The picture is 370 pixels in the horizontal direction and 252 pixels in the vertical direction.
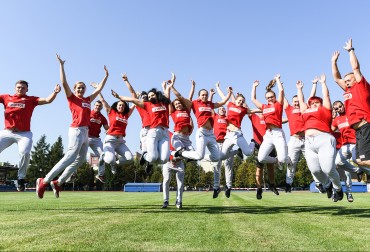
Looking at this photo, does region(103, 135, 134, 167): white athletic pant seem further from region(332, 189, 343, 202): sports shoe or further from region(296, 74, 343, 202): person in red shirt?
region(332, 189, 343, 202): sports shoe

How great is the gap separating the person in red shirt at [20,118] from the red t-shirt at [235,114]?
6790 millimetres

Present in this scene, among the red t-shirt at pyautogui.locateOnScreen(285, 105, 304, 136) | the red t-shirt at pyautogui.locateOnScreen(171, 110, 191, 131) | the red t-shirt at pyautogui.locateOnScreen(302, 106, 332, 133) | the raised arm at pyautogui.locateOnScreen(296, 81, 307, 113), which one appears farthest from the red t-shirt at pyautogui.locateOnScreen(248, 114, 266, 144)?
the red t-shirt at pyautogui.locateOnScreen(302, 106, 332, 133)

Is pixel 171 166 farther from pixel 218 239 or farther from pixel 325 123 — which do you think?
pixel 218 239

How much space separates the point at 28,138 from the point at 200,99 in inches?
244

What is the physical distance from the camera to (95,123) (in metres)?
14.1

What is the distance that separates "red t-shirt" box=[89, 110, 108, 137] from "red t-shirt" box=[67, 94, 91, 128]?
11.0ft

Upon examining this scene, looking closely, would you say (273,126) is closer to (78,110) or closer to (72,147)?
(78,110)

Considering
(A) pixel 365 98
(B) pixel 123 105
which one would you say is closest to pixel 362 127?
(A) pixel 365 98

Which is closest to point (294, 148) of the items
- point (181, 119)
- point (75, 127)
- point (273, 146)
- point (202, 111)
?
point (273, 146)

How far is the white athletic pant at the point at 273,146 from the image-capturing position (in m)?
12.1

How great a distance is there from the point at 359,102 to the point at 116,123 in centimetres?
894

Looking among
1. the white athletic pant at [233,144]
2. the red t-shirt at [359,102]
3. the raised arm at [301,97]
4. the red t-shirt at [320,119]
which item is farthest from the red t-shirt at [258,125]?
the red t-shirt at [359,102]

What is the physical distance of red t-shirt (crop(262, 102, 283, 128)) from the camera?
12344 millimetres

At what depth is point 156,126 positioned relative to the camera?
11.2m
